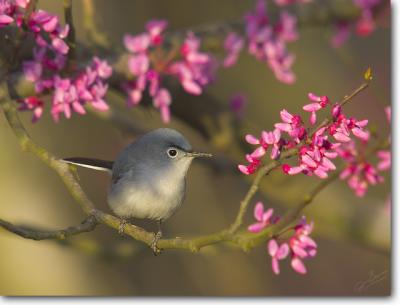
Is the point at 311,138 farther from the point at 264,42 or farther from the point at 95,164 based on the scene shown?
the point at 264,42

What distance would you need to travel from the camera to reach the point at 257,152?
6.81 ft

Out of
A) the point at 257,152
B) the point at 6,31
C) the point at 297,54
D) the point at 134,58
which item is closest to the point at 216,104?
the point at 134,58

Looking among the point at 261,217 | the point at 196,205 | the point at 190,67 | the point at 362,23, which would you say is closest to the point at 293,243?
the point at 261,217

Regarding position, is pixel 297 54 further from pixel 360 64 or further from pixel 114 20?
pixel 114 20

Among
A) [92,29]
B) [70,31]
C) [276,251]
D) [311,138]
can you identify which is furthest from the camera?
[92,29]

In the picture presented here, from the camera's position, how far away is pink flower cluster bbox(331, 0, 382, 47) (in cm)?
381

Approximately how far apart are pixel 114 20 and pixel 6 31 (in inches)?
90.1

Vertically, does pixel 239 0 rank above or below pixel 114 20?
above

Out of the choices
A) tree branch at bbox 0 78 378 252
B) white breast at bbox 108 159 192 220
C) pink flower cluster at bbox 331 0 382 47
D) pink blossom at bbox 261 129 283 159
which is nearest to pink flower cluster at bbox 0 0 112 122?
tree branch at bbox 0 78 378 252

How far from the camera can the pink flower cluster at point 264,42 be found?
3.42 meters

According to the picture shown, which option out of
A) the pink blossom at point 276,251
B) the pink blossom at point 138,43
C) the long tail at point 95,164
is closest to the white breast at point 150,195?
the long tail at point 95,164

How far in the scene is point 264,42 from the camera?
346cm

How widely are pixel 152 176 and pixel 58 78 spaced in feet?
1.90

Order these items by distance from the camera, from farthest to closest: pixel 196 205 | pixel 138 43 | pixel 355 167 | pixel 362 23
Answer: pixel 196 205 → pixel 362 23 → pixel 355 167 → pixel 138 43
